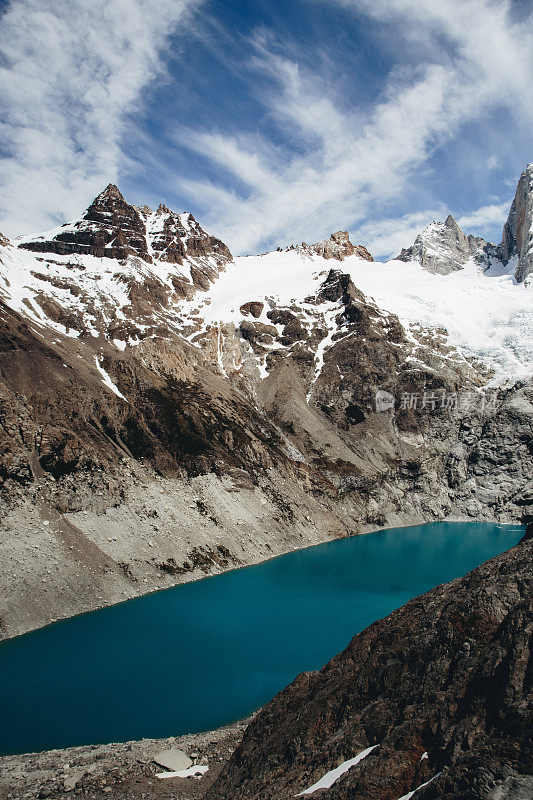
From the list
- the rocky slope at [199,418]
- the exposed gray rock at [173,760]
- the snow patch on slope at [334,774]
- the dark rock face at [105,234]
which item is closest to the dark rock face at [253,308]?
the rocky slope at [199,418]

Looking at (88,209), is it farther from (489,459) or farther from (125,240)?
(489,459)

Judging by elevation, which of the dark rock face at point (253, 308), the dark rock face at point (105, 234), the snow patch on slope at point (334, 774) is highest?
the dark rock face at point (105, 234)

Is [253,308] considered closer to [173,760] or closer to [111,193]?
[111,193]

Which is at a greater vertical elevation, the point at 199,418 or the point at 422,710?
the point at 199,418

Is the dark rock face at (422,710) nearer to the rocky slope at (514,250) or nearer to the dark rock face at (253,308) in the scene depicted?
the dark rock face at (253,308)

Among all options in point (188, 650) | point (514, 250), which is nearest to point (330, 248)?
point (514, 250)

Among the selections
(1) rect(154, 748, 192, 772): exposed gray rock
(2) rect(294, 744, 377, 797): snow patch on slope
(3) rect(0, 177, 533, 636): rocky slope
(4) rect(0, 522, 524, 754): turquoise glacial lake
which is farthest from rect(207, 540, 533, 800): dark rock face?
(3) rect(0, 177, 533, 636): rocky slope

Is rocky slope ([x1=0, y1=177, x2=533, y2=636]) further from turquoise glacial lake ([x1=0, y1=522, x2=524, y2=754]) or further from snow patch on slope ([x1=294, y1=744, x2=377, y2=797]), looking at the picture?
snow patch on slope ([x1=294, y1=744, x2=377, y2=797])
